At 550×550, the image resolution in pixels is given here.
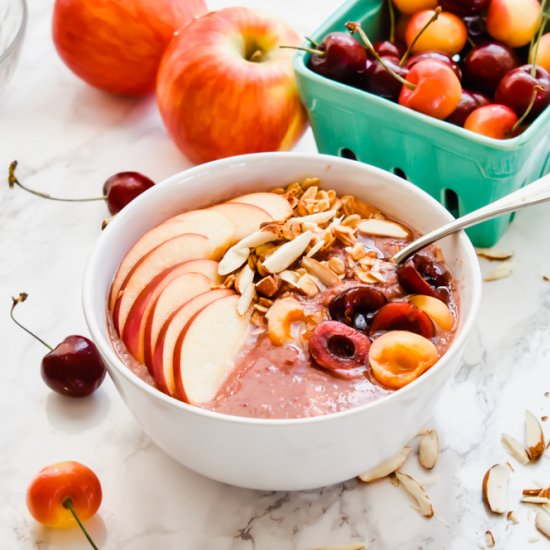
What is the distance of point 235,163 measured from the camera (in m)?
1.27

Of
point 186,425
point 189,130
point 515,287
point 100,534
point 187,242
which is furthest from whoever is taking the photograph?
point 189,130

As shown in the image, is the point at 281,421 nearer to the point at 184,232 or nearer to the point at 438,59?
the point at 184,232

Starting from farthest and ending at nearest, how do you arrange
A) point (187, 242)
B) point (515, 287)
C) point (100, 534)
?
point (515, 287)
point (187, 242)
point (100, 534)

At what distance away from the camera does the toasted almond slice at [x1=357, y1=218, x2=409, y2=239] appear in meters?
1.23

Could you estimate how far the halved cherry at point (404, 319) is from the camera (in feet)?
3.54

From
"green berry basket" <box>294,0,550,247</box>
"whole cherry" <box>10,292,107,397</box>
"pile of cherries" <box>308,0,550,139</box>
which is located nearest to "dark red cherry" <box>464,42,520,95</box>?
"pile of cherries" <box>308,0,550,139</box>

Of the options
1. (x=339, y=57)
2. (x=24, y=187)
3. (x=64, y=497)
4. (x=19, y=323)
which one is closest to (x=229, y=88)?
A: (x=339, y=57)

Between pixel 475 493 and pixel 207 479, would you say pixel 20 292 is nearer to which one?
pixel 207 479

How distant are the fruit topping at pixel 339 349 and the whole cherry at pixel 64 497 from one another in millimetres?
326

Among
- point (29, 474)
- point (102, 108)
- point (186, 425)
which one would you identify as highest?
point (186, 425)

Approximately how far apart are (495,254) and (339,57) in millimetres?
403

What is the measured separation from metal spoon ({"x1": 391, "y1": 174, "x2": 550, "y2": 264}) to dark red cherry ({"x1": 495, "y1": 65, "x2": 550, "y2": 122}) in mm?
187

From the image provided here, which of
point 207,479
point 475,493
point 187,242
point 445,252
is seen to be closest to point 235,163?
point 187,242

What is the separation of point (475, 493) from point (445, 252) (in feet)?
1.04
